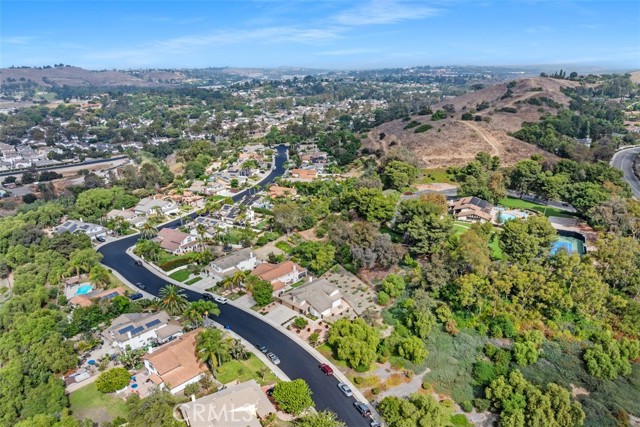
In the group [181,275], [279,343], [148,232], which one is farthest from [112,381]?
[148,232]

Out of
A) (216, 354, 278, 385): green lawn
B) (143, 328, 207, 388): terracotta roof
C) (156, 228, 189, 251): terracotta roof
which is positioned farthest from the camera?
(156, 228, 189, 251): terracotta roof

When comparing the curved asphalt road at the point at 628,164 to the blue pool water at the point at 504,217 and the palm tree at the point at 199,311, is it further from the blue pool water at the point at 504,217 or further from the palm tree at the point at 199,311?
the palm tree at the point at 199,311

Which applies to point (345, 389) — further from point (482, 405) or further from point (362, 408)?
point (482, 405)

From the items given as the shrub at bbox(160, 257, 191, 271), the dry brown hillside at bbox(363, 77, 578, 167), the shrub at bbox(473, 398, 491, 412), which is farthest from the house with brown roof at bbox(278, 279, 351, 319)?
the dry brown hillside at bbox(363, 77, 578, 167)

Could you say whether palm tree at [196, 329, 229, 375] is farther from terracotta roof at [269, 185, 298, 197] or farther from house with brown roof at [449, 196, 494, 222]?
terracotta roof at [269, 185, 298, 197]

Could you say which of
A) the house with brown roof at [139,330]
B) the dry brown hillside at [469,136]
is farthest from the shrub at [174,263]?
the dry brown hillside at [469,136]

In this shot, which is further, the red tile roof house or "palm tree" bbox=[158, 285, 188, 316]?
the red tile roof house
